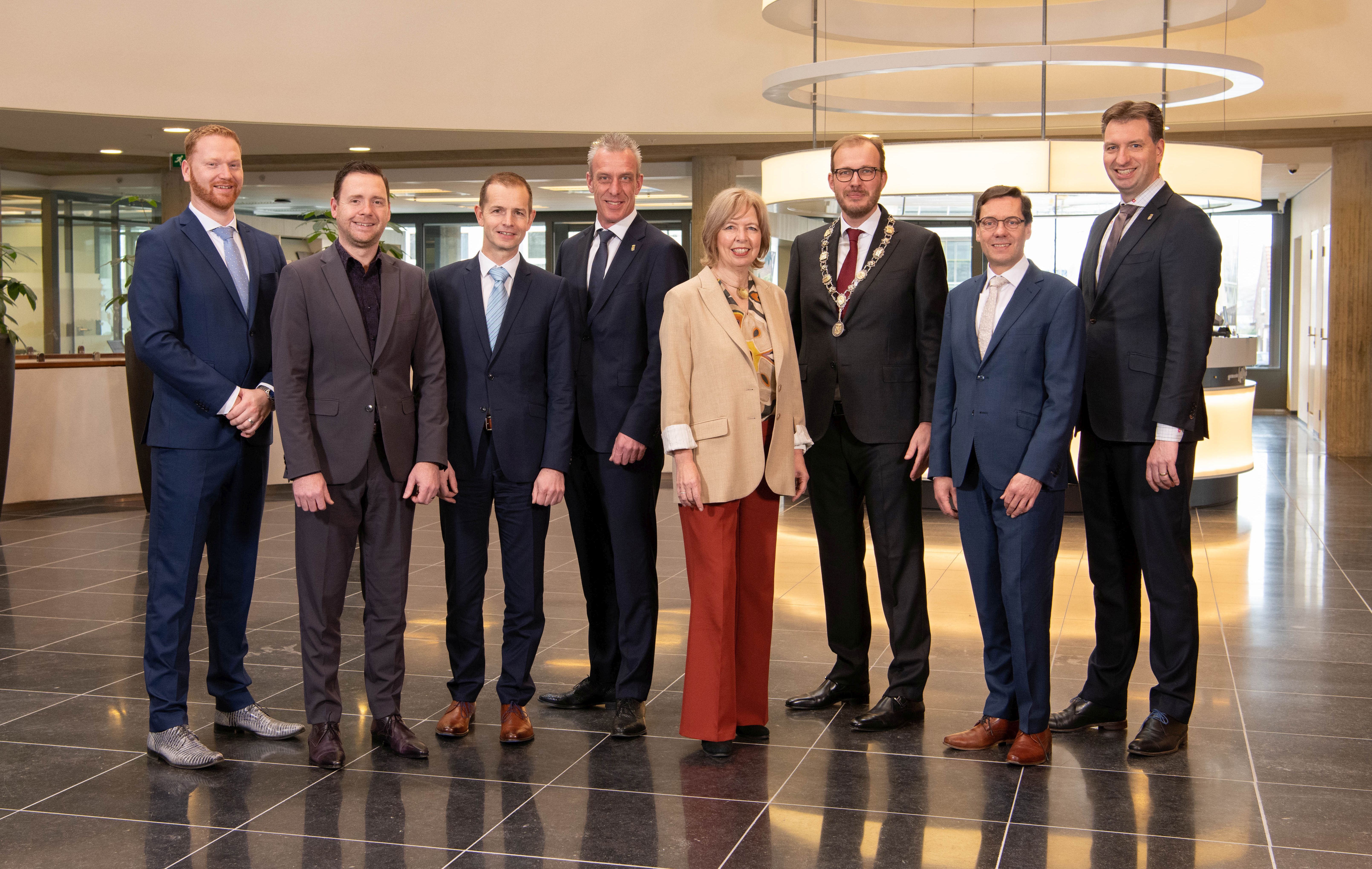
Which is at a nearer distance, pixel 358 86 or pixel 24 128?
pixel 358 86

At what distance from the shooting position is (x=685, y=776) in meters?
3.58

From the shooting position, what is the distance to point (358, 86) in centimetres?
1105

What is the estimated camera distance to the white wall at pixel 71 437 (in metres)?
9.14

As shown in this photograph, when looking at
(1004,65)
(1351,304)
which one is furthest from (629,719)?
(1351,304)

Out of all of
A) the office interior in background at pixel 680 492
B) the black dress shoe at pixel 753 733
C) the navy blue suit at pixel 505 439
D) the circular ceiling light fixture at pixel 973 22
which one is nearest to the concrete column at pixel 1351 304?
the office interior in background at pixel 680 492

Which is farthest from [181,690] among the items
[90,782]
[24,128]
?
[24,128]

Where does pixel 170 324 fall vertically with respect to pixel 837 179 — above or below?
below

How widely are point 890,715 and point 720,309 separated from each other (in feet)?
4.82

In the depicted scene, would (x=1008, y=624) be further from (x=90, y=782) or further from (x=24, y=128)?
(x=24, y=128)

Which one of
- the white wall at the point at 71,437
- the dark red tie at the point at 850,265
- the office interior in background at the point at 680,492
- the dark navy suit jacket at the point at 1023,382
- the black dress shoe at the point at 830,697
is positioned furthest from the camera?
the white wall at the point at 71,437

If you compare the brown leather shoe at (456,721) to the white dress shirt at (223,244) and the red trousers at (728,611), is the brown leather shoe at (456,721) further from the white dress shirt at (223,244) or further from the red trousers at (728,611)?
the white dress shirt at (223,244)

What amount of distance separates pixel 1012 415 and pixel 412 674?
2.50m

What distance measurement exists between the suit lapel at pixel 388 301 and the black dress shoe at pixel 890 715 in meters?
1.96

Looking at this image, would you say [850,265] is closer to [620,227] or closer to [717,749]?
[620,227]
